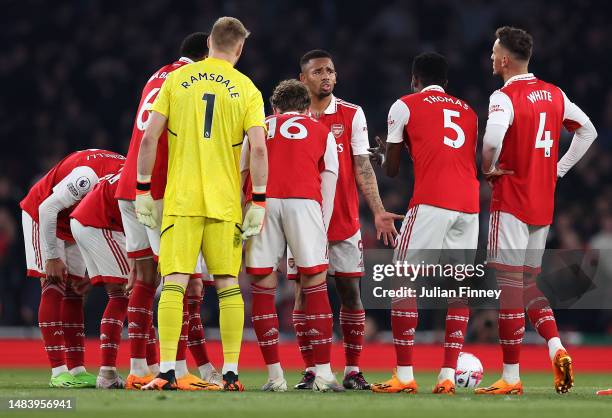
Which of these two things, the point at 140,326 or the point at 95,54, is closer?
the point at 140,326

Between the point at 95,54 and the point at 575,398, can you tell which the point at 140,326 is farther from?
the point at 95,54

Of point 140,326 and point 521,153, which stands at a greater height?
point 521,153

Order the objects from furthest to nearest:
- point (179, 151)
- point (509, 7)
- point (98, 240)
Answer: point (509, 7), point (98, 240), point (179, 151)

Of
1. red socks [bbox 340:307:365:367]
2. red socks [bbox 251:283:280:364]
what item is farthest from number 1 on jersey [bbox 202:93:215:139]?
red socks [bbox 340:307:365:367]

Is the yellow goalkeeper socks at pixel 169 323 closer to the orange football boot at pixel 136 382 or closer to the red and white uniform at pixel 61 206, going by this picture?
the orange football boot at pixel 136 382

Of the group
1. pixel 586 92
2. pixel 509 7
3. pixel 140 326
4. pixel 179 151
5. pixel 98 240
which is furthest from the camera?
pixel 509 7

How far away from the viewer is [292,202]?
7.69 metres

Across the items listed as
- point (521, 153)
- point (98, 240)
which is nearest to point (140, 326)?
point (98, 240)

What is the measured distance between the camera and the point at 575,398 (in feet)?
24.0

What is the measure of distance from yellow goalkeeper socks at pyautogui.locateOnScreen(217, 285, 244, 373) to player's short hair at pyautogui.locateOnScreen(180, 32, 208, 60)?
1764 millimetres

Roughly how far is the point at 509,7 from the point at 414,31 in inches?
64.3

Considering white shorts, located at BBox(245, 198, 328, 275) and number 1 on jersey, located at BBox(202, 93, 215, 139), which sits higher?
number 1 on jersey, located at BBox(202, 93, 215, 139)

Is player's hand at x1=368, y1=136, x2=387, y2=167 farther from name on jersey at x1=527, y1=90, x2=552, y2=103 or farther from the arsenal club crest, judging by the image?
name on jersey at x1=527, y1=90, x2=552, y2=103

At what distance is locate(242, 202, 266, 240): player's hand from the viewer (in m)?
7.24
